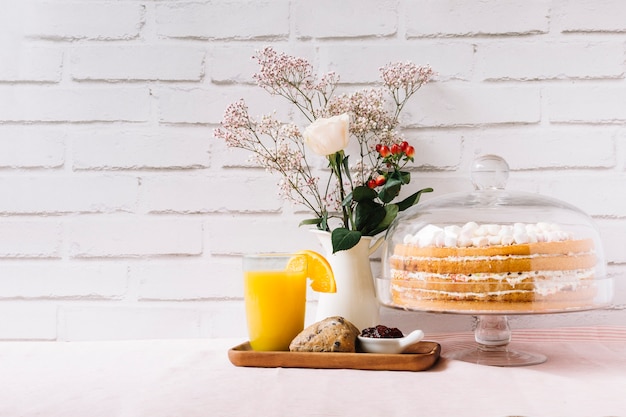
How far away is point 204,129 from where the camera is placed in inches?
61.4

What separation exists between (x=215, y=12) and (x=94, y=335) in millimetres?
791

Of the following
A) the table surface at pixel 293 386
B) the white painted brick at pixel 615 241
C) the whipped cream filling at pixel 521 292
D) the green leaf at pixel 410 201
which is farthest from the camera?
the white painted brick at pixel 615 241

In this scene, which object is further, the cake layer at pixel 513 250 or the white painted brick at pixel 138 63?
the white painted brick at pixel 138 63

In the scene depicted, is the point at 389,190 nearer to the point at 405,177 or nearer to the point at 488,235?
the point at 405,177

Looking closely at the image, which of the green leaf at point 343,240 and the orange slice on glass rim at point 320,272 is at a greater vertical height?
the green leaf at point 343,240

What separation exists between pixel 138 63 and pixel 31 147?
1.03 ft

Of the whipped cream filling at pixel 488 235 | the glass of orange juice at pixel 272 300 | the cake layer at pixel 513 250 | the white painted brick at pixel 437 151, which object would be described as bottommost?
the glass of orange juice at pixel 272 300

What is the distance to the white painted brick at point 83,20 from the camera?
5.15 feet

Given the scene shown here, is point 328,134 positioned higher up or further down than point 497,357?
higher up

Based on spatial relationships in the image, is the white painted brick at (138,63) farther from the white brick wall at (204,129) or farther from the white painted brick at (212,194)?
the white painted brick at (212,194)

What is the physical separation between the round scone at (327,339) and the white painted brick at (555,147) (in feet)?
1.92

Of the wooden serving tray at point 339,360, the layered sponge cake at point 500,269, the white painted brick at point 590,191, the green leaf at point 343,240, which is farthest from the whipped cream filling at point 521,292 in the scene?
the white painted brick at point 590,191

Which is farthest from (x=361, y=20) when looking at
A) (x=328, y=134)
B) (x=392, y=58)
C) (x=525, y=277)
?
(x=525, y=277)

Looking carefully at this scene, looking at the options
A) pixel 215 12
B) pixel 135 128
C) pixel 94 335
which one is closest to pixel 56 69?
pixel 135 128
